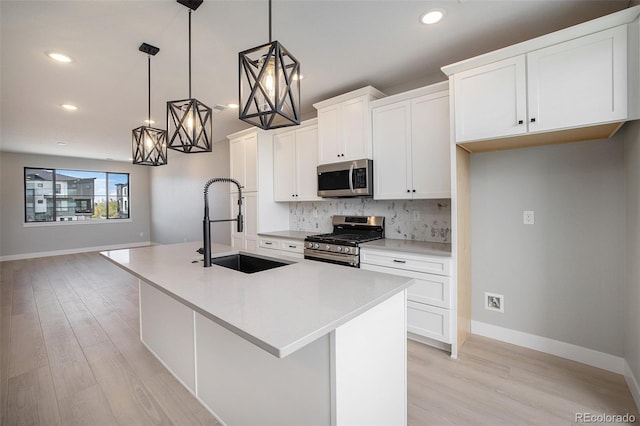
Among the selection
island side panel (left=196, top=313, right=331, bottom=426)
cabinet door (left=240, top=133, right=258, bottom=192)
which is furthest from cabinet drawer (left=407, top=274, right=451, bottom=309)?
cabinet door (left=240, top=133, right=258, bottom=192)

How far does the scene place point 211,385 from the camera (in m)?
1.72

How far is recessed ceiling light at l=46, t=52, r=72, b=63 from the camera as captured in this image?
2512mm

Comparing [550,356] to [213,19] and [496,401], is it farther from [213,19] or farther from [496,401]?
[213,19]

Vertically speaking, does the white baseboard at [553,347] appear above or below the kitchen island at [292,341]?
below

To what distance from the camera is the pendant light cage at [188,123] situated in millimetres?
1882

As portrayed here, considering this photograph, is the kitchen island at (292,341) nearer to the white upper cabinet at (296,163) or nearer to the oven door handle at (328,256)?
the oven door handle at (328,256)

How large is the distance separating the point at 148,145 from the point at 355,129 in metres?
2.02

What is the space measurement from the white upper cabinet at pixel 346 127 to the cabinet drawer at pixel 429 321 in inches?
63.6

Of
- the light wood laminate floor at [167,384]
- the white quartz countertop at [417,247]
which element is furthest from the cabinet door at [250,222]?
the white quartz countertop at [417,247]

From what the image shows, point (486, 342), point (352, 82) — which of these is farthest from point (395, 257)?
point (352, 82)

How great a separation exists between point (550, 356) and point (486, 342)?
0.45 meters

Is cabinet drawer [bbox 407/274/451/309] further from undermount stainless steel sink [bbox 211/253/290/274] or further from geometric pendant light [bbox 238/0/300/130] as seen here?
geometric pendant light [bbox 238/0/300/130]

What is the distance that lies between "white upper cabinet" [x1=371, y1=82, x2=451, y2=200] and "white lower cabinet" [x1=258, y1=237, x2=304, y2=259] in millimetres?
1158

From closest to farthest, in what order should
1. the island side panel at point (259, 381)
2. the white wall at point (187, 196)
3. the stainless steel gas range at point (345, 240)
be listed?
the island side panel at point (259, 381) → the stainless steel gas range at point (345, 240) → the white wall at point (187, 196)
